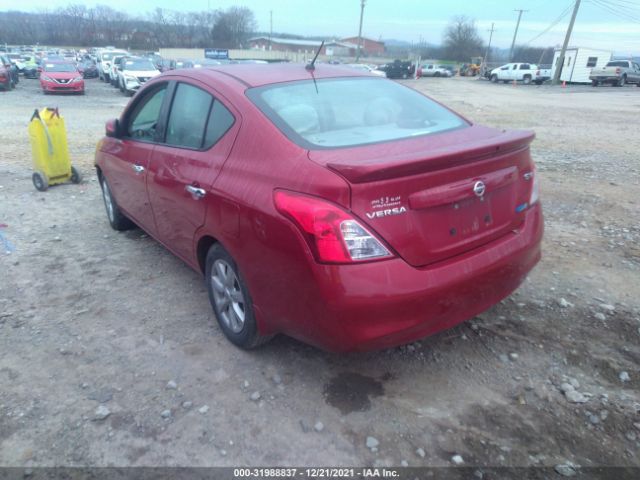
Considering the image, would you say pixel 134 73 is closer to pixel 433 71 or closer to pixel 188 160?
pixel 188 160

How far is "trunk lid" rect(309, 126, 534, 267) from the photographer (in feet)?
7.58

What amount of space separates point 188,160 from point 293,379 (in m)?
1.57

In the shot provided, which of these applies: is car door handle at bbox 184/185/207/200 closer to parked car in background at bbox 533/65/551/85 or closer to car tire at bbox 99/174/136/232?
car tire at bbox 99/174/136/232

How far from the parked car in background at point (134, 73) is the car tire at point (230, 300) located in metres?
21.2

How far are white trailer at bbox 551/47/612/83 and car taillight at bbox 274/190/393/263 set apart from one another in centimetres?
4721

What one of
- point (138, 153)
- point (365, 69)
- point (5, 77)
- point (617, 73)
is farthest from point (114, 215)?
point (617, 73)

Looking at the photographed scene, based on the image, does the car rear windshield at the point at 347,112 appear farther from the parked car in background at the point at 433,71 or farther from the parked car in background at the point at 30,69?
the parked car in background at the point at 433,71

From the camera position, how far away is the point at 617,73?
37688 mm

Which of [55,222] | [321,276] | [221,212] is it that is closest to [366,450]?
[321,276]

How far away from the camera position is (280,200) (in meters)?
2.45

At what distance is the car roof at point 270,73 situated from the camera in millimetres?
3237

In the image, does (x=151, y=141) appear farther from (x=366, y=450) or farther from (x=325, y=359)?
(x=366, y=450)

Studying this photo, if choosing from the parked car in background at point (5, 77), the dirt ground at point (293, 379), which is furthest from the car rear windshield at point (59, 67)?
the dirt ground at point (293, 379)

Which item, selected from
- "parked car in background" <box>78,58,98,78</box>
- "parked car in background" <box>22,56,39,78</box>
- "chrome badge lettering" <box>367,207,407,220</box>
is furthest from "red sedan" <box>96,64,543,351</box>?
"parked car in background" <box>22,56,39,78</box>
